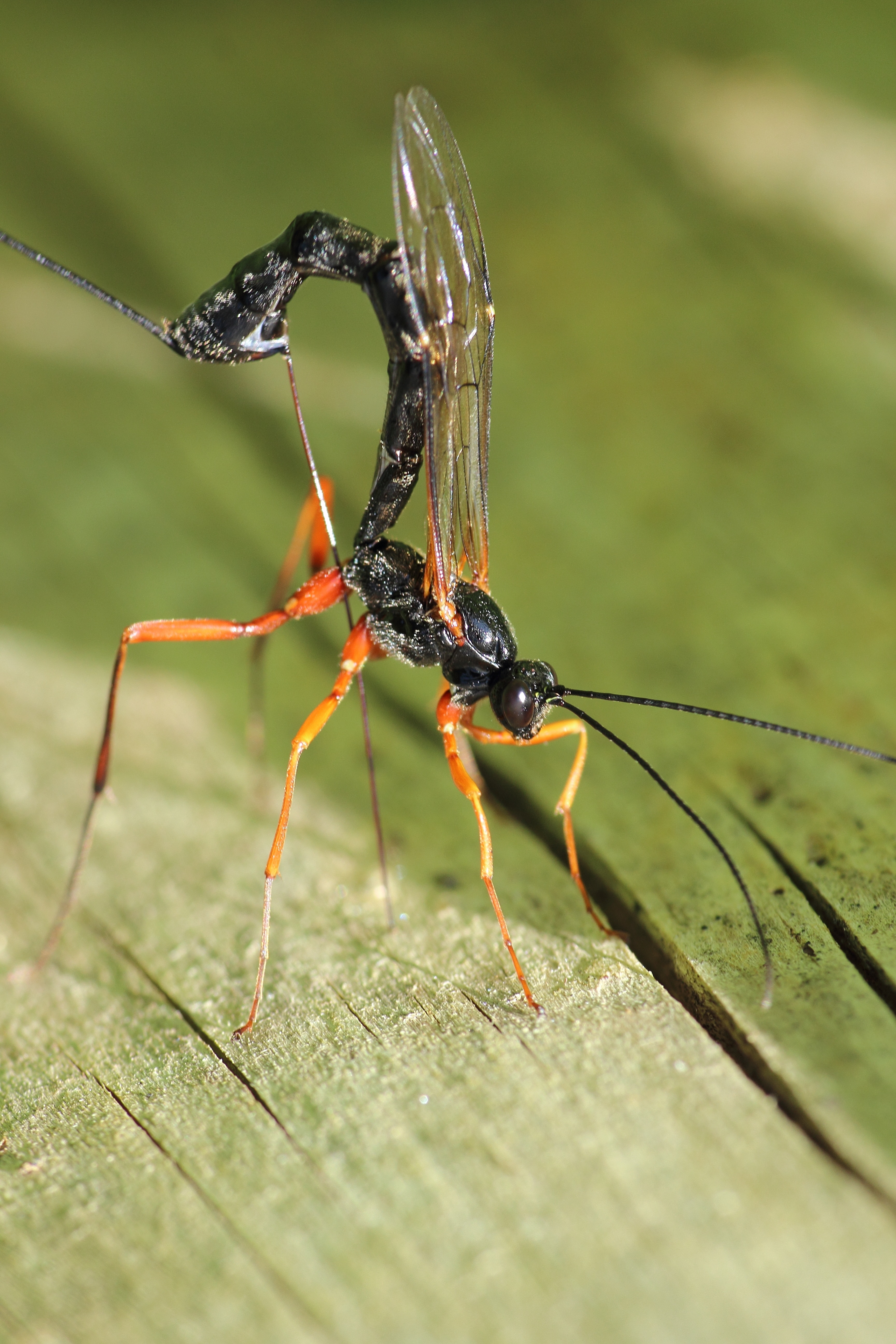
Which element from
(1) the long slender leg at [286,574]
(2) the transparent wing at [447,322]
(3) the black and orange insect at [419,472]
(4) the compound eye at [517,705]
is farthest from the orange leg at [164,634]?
(4) the compound eye at [517,705]

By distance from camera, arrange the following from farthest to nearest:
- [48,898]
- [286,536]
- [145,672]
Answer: [286,536], [145,672], [48,898]

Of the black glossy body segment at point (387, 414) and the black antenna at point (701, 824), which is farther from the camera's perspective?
the black glossy body segment at point (387, 414)

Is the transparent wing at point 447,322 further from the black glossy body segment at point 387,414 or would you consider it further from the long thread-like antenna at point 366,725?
the long thread-like antenna at point 366,725

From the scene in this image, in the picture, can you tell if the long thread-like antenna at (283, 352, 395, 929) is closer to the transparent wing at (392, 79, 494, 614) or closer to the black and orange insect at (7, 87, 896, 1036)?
the black and orange insect at (7, 87, 896, 1036)

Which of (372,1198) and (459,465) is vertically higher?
(459,465)

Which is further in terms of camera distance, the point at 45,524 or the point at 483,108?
the point at 483,108

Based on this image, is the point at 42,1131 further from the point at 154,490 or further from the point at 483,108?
the point at 483,108

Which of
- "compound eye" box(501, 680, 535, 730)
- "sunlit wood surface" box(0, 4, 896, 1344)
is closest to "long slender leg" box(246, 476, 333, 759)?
"sunlit wood surface" box(0, 4, 896, 1344)

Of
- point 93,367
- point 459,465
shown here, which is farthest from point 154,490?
point 459,465
